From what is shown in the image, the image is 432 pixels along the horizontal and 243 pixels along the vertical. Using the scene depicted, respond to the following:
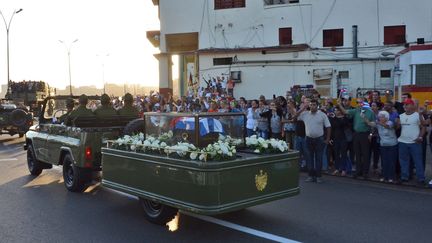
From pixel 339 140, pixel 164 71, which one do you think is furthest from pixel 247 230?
pixel 164 71

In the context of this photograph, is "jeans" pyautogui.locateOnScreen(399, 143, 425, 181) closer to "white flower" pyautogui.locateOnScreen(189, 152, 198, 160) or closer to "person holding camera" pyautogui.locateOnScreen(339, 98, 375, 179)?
"person holding camera" pyautogui.locateOnScreen(339, 98, 375, 179)

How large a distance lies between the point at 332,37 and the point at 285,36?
3280 mm

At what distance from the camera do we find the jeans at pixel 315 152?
9.93 metres

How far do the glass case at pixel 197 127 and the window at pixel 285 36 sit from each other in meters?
26.0

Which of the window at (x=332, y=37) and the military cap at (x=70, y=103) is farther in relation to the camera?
the window at (x=332, y=37)

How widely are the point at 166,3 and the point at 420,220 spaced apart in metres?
31.3

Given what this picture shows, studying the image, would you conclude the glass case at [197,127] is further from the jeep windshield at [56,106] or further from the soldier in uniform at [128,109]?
the jeep windshield at [56,106]

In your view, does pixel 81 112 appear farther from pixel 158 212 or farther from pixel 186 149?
pixel 186 149

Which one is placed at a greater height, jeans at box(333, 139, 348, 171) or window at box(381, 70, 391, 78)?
window at box(381, 70, 391, 78)

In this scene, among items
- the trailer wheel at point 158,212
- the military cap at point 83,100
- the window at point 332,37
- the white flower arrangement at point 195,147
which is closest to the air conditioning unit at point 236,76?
the window at point 332,37

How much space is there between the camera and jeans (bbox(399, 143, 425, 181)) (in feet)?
30.9

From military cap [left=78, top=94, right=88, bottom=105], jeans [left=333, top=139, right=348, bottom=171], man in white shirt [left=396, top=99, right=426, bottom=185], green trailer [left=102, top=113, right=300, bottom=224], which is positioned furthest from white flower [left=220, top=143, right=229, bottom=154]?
jeans [left=333, top=139, right=348, bottom=171]

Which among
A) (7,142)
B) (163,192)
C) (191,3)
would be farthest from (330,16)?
(163,192)

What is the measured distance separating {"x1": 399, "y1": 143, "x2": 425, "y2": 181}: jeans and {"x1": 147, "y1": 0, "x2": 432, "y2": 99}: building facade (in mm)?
20219
